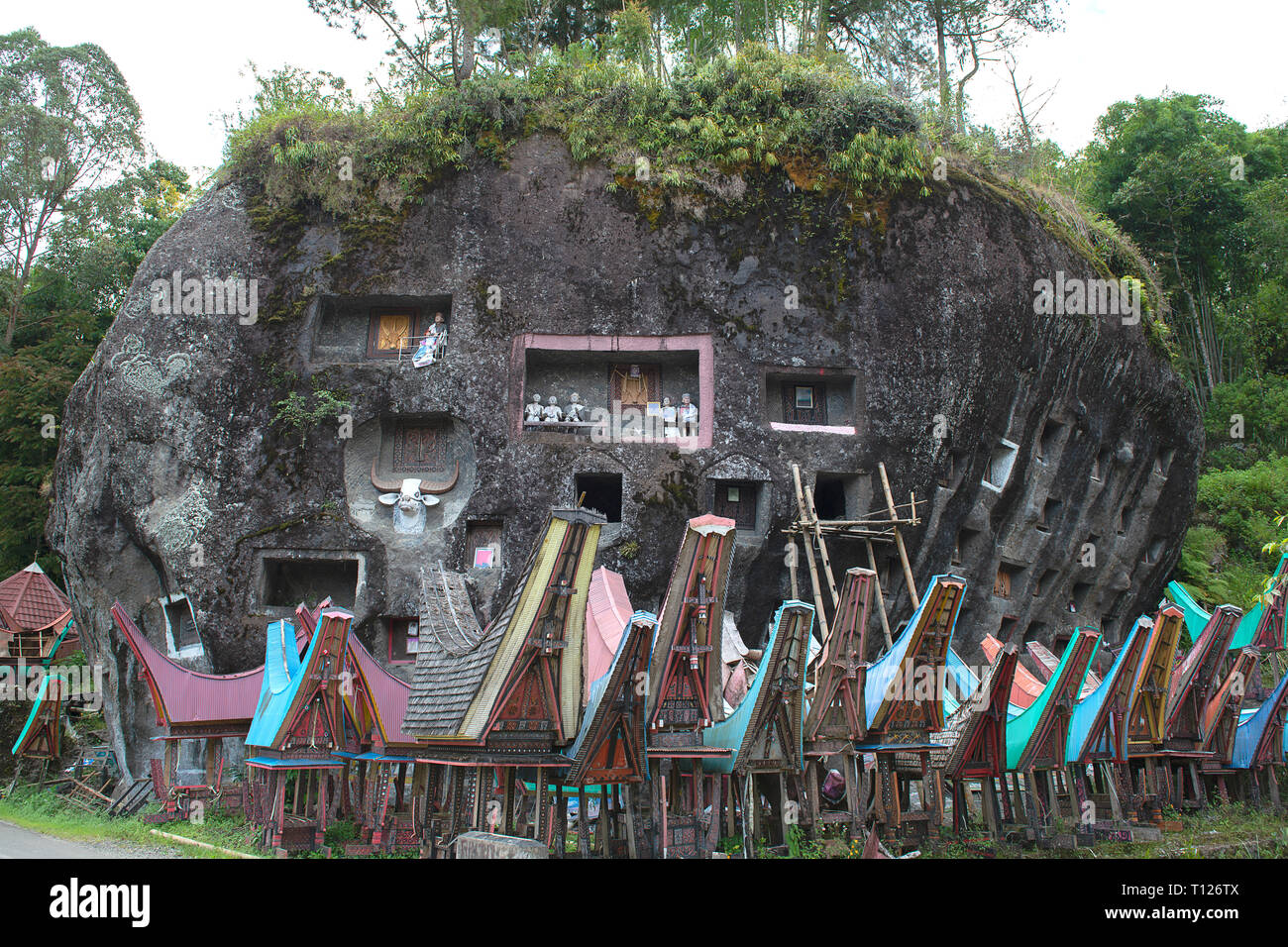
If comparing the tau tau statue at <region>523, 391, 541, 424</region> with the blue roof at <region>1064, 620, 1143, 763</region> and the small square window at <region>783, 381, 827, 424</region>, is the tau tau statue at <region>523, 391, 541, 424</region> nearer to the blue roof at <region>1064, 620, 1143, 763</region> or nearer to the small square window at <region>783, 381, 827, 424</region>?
the small square window at <region>783, 381, 827, 424</region>

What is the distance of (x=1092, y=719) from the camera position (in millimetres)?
13211

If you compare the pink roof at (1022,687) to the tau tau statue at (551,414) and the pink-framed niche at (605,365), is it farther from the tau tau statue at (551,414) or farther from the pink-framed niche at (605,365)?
the tau tau statue at (551,414)

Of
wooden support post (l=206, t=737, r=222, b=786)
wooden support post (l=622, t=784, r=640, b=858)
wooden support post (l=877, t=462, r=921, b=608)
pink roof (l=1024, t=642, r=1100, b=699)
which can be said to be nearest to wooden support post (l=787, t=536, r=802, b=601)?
wooden support post (l=877, t=462, r=921, b=608)

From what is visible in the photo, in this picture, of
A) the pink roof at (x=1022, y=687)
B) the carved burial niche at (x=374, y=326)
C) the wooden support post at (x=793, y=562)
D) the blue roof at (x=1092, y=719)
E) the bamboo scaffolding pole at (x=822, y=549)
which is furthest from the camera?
the carved burial niche at (x=374, y=326)

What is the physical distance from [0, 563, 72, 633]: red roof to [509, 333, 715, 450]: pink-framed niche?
1053cm

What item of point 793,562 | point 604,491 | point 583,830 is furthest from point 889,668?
point 604,491

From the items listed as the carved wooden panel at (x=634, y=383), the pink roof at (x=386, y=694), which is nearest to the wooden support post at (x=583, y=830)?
the pink roof at (x=386, y=694)

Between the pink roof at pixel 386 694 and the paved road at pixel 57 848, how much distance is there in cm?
269

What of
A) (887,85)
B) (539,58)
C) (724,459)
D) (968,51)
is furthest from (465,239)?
(968,51)

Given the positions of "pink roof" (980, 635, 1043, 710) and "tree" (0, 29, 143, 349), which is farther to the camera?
"tree" (0, 29, 143, 349)

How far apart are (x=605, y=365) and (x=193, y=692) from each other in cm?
890

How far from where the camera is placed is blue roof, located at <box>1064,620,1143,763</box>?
43.2ft

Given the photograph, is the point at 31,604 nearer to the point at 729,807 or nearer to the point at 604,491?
the point at 604,491

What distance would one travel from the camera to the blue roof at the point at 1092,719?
13156 millimetres
